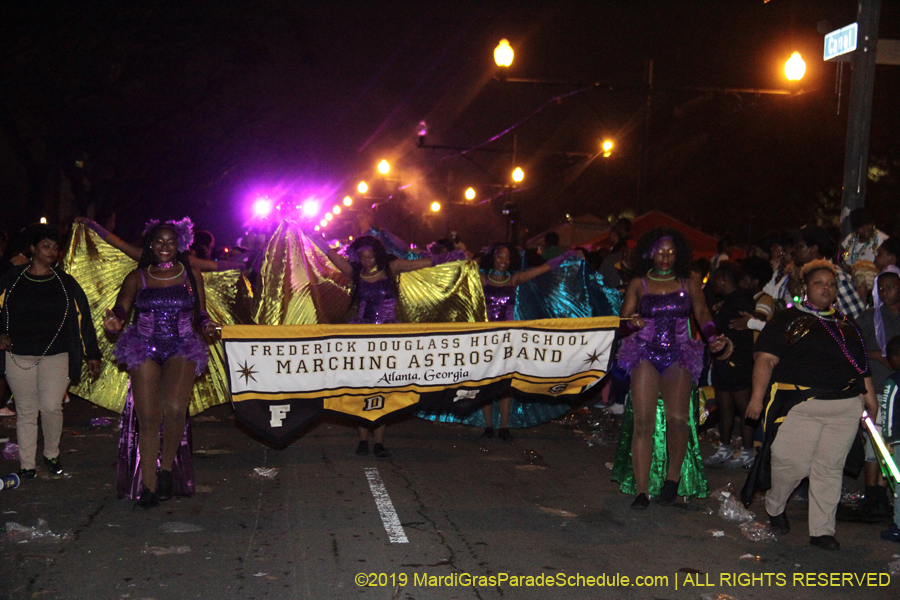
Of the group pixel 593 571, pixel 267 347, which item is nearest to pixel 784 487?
pixel 593 571

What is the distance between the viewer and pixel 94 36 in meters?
18.4

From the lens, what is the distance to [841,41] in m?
10.1

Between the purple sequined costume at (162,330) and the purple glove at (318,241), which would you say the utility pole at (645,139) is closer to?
the purple glove at (318,241)

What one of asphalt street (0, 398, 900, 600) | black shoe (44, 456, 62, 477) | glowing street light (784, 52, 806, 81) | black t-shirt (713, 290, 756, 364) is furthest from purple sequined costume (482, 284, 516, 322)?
glowing street light (784, 52, 806, 81)

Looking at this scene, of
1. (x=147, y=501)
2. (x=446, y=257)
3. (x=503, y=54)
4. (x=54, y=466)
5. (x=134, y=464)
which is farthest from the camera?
(x=503, y=54)

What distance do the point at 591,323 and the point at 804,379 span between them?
2.04 metres

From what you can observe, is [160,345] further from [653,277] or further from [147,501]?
[653,277]

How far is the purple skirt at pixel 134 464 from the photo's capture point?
6383 mm

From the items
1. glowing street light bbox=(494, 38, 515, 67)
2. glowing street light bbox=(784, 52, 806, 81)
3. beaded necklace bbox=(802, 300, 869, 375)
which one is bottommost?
beaded necklace bbox=(802, 300, 869, 375)

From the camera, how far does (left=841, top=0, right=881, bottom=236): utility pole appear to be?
9672mm

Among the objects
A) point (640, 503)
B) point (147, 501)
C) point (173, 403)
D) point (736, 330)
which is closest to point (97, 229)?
point (173, 403)

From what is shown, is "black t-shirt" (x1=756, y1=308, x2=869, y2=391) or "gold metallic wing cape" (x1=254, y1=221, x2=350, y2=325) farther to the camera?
"gold metallic wing cape" (x1=254, y1=221, x2=350, y2=325)

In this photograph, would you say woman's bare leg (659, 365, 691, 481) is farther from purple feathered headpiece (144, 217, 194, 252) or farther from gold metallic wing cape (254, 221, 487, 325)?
purple feathered headpiece (144, 217, 194, 252)

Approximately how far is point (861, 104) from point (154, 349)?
7.97 metres
